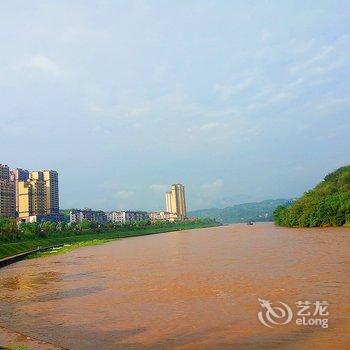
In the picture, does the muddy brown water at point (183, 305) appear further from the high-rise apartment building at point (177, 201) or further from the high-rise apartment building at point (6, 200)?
the high-rise apartment building at point (177, 201)

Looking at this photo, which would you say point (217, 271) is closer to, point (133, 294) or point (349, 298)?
point (133, 294)

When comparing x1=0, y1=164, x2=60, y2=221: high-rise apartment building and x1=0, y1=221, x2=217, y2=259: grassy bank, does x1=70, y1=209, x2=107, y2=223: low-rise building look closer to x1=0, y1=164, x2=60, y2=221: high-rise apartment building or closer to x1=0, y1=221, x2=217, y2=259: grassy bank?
x1=0, y1=164, x2=60, y2=221: high-rise apartment building

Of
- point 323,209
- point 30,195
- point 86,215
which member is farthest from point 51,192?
point 323,209

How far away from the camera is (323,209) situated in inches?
2121

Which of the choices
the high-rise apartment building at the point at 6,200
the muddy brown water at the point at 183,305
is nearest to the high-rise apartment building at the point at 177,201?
the high-rise apartment building at the point at 6,200

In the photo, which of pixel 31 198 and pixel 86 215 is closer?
pixel 31 198

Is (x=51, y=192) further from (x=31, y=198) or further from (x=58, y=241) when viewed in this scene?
(x=58, y=241)

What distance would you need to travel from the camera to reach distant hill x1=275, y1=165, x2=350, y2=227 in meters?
51.4

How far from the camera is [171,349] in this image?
6.80m

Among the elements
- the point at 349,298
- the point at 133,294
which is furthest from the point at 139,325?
the point at 349,298

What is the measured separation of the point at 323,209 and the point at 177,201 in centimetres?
13961

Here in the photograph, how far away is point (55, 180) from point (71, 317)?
115 meters

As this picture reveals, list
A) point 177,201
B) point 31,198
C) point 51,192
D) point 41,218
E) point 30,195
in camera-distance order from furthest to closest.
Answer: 1. point 177,201
2. point 51,192
3. point 31,198
4. point 30,195
5. point 41,218

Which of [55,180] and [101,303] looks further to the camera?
[55,180]
